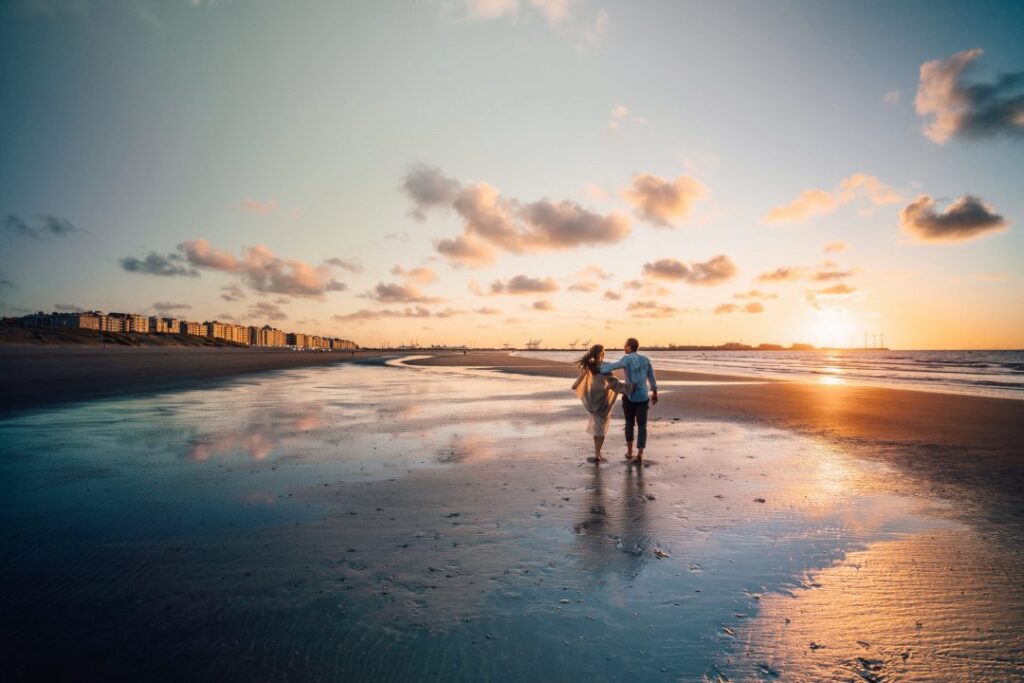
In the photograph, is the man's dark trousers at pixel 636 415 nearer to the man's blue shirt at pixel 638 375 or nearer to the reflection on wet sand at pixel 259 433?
the man's blue shirt at pixel 638 375

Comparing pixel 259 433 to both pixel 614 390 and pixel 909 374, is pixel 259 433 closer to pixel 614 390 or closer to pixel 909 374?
pixel 614 390

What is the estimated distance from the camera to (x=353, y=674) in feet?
12.1

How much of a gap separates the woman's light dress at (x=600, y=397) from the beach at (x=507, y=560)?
0.83 meters

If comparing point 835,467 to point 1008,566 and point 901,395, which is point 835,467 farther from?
point 901,395

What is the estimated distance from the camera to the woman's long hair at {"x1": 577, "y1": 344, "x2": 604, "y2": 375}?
11410mm

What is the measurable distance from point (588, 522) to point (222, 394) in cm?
2384

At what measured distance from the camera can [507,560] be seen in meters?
5.71

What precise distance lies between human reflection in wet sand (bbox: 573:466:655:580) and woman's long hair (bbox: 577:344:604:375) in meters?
3.20

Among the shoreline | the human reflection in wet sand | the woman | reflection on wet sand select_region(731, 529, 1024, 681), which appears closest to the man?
the woman

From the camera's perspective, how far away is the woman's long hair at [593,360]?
1141 centimetres

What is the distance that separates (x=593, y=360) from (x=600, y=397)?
0.86 metres

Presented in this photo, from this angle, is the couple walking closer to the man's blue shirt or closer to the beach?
the man's blue shirt

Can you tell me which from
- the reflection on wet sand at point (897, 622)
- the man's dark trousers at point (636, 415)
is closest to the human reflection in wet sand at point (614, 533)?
the reflection on wet sand at point (897, 622)

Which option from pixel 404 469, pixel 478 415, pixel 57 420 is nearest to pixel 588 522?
pixel 404 469
